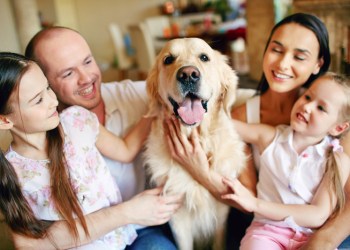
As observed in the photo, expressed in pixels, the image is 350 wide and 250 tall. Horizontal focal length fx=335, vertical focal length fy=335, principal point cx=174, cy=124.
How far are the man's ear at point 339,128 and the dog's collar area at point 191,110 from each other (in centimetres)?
51

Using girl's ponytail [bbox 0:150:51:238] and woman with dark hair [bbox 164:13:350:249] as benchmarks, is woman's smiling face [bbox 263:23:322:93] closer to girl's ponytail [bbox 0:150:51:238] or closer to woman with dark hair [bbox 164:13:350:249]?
woman with dark hair [bbox 164:13:350:249]

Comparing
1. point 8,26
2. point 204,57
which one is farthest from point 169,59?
point 8,26

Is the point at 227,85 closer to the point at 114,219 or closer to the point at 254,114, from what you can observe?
the point at 254,114

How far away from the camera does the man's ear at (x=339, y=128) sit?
1.29m

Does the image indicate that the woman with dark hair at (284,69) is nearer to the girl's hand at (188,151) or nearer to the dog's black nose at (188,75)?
the girl's hand at (188,151)

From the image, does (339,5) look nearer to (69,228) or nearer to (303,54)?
(303,54)

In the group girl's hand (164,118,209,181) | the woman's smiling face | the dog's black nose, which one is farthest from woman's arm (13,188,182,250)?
the woman's smiling face

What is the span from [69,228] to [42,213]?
113mm

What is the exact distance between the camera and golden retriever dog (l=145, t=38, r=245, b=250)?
1.31 m

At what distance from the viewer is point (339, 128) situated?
51.6 inches

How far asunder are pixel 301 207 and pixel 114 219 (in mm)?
702

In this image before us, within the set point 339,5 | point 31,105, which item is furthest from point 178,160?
point 339,5

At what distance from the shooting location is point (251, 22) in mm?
5082

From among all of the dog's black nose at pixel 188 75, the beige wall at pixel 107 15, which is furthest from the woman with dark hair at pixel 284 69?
the beige wall at pixel 107 15
